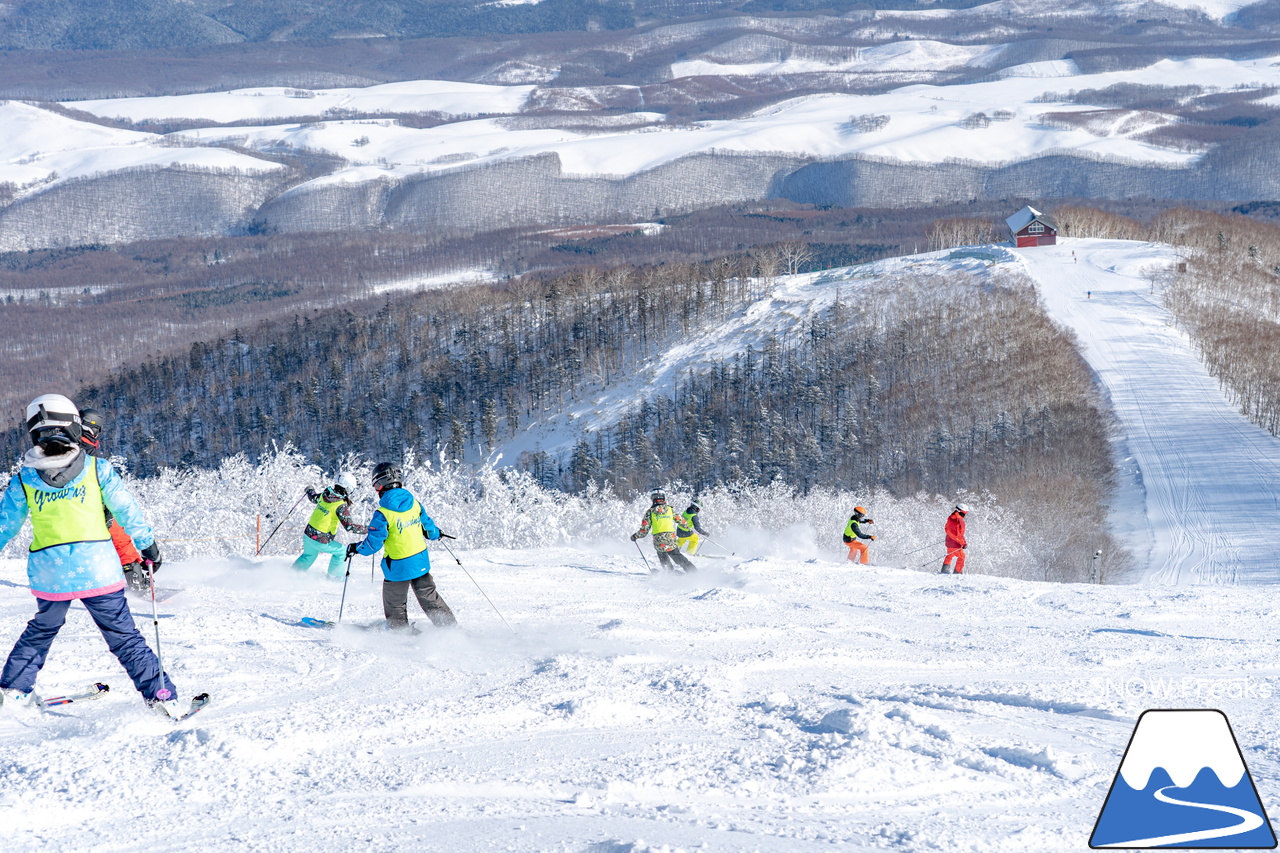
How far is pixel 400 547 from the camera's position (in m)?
9.38

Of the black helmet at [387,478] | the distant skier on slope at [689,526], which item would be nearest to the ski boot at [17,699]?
the black helmet at [387,478]

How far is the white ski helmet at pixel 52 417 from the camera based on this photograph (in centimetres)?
637

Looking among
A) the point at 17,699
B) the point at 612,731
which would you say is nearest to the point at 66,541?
the point at 17,699

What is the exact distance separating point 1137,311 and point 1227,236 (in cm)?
4070

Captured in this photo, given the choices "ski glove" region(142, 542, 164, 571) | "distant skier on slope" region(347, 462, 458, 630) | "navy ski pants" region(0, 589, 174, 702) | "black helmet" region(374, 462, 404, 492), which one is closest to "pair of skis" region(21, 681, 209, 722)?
"navy ski pants" region(0, 589, 174, 702)

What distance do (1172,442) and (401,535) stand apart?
159ft

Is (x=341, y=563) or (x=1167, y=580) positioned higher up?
(x=341, y=563)

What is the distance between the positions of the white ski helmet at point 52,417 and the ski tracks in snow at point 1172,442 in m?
33.4

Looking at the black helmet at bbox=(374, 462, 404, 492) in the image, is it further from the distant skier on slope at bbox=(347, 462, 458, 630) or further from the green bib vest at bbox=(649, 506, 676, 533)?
the green bib vest at bbox=(649, 506, 676, 533)

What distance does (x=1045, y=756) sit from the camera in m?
6.06

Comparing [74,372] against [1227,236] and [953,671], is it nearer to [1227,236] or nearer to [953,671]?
[1227,236]

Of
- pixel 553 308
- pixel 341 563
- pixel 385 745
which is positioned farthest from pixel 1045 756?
pixel 553 308

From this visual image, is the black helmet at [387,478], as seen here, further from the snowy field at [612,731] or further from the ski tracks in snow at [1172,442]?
the ski tracks in snow at [1172,442]

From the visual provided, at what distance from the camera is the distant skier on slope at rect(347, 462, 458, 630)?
9.37 m
